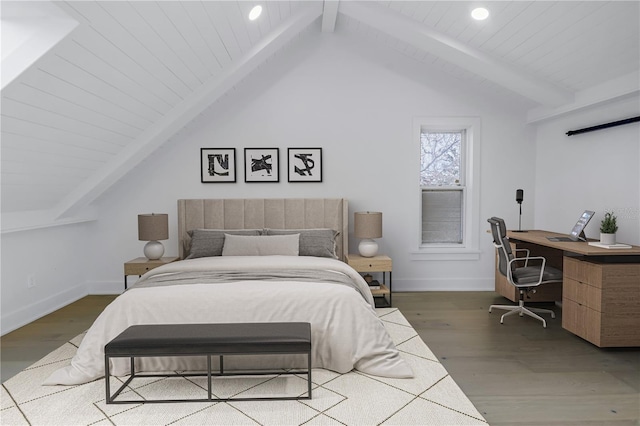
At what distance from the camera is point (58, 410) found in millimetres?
2539

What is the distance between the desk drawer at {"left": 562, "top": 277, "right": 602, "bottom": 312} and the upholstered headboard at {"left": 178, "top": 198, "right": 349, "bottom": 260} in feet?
7.50

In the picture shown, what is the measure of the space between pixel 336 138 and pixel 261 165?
94cm

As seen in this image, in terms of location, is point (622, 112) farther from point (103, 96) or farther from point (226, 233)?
point (103, 96)

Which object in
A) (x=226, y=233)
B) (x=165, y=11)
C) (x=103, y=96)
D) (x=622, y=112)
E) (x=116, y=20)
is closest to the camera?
(x=116, y=20)

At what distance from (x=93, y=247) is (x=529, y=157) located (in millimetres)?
5290

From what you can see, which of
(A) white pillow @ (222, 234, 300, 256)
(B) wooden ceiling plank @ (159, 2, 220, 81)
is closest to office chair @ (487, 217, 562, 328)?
(A) white pillow @ (222, 234, 300, 256)

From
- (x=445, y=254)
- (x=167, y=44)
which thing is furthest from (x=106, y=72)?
(x=445, y=254)

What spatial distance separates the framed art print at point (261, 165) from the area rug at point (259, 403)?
2.79m

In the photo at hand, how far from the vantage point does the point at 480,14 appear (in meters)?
3.74

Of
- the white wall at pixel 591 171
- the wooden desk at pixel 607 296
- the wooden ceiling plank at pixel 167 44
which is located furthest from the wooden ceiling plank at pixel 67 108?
the white wall at pixel 591 171

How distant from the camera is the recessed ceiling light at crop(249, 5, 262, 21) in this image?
12.5ft

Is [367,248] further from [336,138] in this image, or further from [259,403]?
[259,403]

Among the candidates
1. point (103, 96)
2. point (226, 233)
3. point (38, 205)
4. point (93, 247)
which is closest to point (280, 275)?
point (226, 233)

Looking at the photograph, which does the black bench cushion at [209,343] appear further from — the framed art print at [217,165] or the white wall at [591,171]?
the white wall at [591,171]
